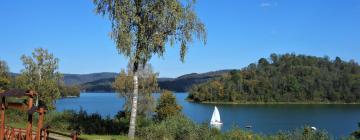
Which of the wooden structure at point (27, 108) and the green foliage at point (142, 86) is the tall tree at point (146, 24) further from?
the green foliage at point (142, 86)

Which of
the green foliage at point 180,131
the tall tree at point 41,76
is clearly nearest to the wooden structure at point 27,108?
the green foliage at point 180,131

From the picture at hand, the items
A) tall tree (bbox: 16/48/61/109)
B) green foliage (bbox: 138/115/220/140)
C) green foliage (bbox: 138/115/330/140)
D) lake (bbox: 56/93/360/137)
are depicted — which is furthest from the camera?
lake (bbox: 56/93/360/137)

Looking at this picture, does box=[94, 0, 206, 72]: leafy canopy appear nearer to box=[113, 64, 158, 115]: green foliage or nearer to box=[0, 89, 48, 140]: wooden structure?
box=[0, 89, 48, 140]: wooden structure

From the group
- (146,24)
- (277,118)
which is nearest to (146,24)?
(146,24)

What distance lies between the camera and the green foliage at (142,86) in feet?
168

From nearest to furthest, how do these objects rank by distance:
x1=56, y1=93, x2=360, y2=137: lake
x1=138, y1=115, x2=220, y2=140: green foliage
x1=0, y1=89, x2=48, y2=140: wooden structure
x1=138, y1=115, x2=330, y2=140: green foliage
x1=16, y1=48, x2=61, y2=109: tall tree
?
x1=0, y1=89, x2=48, y2=140: wooden structure → x1=138, y1=115, x2=330, y2=140: green foliage → x1=138, y1=115, x2=220, y2=140: green foliage → x1=16, y1=48, x2=61, y2=109: tall tree → x1=56, y1=93, x2=360, y2=137: lake

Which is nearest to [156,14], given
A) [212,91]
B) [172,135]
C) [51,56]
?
[172,135]

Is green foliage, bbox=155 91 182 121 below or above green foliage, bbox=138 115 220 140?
above

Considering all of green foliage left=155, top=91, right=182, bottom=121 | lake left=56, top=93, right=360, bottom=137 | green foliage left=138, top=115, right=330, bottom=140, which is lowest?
lake left=56, top=93, right=360, bottom=137

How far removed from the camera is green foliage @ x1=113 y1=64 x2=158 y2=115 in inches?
2021

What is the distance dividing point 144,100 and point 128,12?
31.5 meters

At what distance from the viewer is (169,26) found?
75.0 ft

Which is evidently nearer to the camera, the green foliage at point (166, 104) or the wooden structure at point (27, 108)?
the wooden structure at point (27, 108)

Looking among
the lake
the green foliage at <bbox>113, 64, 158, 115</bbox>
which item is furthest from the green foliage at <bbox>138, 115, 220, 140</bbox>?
the green foliage at <bbox>113, 64, 158, 115</bbox>
